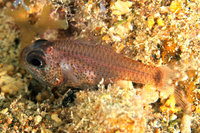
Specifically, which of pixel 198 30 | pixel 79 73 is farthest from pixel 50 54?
pixel 198 30

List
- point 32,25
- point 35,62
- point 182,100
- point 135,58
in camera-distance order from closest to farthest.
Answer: point 182,100 → point 135,58 → point 35,62 → point 32,25

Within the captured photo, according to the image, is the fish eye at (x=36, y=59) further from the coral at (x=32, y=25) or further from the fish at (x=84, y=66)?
the coral at (x=32, y=25)

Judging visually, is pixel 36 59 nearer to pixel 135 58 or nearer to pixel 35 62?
pixel 35 62

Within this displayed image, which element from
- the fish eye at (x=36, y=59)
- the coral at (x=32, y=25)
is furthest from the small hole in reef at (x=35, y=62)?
the coral at (x=32, y=25)

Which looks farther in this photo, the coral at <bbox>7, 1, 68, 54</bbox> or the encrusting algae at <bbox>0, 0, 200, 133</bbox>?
the coral at <bbox>7, 1, 68, 54</bbox>

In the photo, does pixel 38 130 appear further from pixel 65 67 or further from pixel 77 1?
pixel 77 1

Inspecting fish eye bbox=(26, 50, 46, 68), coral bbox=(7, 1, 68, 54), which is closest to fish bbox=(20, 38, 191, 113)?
fish eye bbox=(26, 50, 46, 68)

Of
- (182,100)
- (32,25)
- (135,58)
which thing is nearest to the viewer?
(182,100)

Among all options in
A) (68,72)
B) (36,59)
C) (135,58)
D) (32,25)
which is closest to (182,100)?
(135,58)

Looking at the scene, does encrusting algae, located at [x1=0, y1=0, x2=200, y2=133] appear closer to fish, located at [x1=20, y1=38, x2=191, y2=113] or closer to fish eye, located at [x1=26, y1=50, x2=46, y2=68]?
fish, located at [x1=20, y1=38, x2=191, y2=113]
